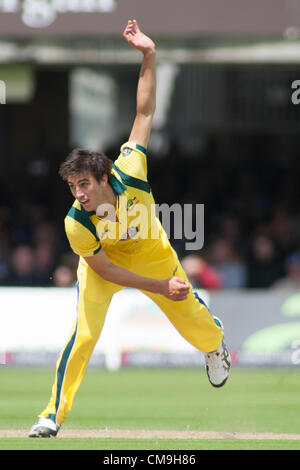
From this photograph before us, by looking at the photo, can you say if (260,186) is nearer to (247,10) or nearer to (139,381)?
(247,10)

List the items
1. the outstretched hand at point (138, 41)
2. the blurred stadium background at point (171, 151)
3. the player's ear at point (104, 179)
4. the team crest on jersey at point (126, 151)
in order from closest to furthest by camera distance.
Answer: the player's ear at point (104, 179) < the team crest on jersey at point (126, 151) < the outstretched hand at point (138, 41) < the blurred stadium background at point (171, 151)

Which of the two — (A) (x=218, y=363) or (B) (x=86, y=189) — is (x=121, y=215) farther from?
(A) (x=218, y=363)

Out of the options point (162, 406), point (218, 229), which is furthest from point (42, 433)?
point (218, 229)

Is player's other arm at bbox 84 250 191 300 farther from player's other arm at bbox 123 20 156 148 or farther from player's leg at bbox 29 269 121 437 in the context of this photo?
player's other arm at bbox 123 20 156 148

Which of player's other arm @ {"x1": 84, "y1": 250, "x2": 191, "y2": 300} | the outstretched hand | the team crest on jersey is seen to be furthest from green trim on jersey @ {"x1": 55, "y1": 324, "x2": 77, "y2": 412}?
the outstretched hand

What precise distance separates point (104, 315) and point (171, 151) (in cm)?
1110

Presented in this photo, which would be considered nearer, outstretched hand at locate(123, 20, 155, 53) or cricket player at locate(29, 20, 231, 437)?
cricket player at locate(29, 20, 231, 437)

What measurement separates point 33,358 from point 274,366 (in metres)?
3.28

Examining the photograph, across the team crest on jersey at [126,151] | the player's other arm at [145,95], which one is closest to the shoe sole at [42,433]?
the team crest on jersey at [126,151]

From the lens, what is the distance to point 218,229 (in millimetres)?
16766

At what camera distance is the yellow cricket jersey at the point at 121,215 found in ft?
23.6

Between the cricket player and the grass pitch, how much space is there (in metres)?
0.63

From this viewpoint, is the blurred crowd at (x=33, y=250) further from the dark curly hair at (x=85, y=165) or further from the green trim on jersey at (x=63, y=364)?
the dark curly hair at (x=85, y=165)

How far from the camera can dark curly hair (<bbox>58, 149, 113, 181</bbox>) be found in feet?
22.9
